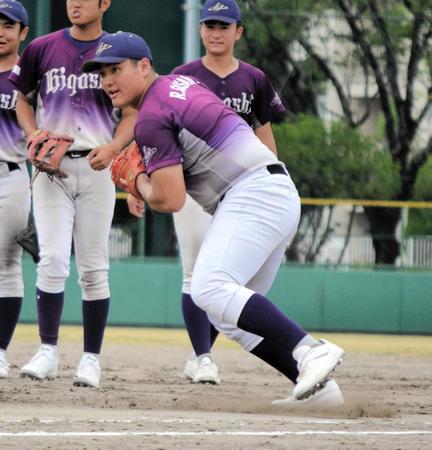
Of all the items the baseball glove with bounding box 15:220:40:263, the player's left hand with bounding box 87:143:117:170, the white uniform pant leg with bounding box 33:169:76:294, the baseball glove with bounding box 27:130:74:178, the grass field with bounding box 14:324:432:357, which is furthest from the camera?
the grass field with bounding box 14:324:432:357

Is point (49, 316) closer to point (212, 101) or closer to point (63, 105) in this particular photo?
point (63, 105)

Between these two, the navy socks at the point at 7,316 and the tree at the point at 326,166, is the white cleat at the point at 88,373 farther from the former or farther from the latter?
the tree at the point at 326,166

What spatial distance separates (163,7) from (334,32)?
2.01 meters

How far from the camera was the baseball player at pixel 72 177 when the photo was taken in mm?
6930

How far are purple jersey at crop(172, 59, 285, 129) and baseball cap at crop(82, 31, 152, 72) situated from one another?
151cm

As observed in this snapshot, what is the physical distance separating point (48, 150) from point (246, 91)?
1.33m

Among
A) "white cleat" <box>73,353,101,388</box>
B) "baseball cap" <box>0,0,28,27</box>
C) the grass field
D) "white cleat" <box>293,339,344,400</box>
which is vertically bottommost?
the grass field

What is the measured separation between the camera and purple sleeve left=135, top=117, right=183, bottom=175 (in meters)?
5.59

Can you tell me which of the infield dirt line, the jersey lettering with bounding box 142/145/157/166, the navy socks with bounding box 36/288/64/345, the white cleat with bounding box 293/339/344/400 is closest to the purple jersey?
the navy socks with bounding box 36/288/64/345

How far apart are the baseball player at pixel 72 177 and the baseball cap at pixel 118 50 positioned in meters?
0.96

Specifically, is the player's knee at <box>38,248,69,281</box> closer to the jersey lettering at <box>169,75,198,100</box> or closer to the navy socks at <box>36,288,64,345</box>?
the navy socks at <box>36,288,64,345</box>

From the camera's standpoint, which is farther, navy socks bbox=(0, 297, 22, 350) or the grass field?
the grass field

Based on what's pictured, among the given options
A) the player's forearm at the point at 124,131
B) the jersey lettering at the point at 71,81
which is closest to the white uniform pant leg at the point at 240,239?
the player's forearm at the point at 124,131

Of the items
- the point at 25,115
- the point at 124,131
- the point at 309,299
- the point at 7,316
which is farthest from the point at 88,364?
the point at 309,299
